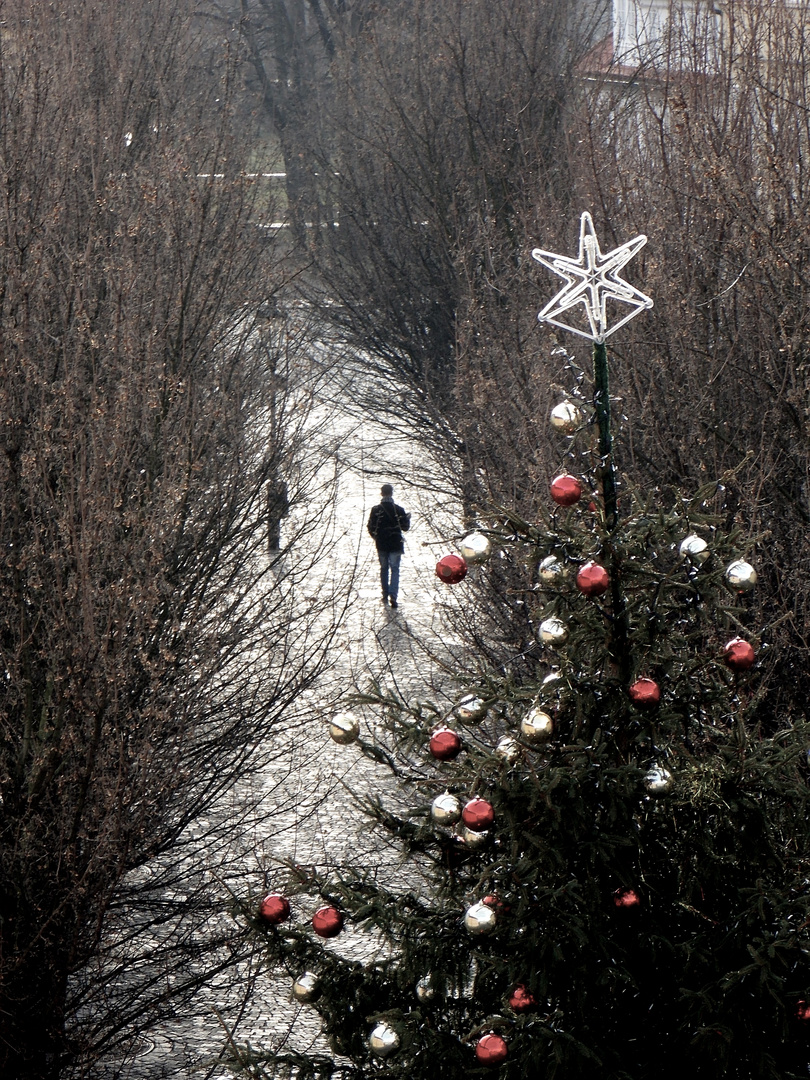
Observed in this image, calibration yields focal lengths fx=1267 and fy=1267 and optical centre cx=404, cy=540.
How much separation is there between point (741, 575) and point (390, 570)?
12.0 meters

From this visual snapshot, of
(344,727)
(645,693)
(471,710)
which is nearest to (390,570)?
(344,727)

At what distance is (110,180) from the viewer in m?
9.90

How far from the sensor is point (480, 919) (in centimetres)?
355

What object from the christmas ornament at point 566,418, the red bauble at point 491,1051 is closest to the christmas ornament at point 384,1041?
the red bauble at point 491,1051

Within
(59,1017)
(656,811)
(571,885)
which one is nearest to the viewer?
(571,885)

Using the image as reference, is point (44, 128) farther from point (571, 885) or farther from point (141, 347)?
point (571, 885)

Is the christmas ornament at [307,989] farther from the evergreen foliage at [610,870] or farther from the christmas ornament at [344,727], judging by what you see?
the christmas ornament at [344,727]

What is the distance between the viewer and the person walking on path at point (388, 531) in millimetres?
14812

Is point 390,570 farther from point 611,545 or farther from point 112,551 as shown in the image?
point 611,545

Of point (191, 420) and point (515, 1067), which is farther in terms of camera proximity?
point (191, 420)

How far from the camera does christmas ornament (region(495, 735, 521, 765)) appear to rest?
12.2 ft

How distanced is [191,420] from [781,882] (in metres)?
4.82

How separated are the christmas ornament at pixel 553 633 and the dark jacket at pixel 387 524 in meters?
11.1

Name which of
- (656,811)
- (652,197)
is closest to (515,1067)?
(656,811)
